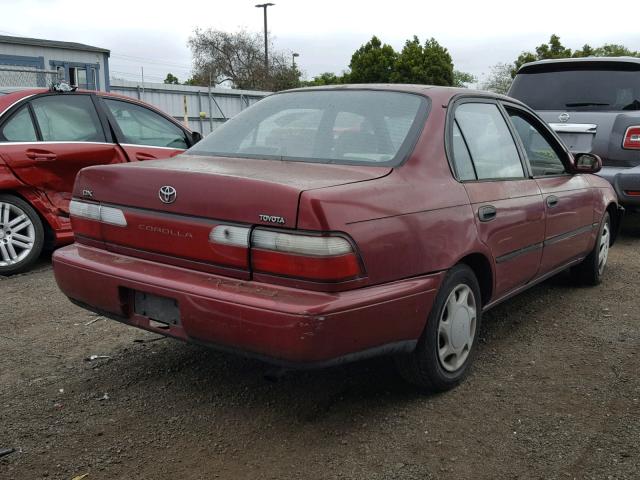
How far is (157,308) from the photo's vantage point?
2.99 meters

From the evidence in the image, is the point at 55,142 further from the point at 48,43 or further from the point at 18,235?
the point at 48,43

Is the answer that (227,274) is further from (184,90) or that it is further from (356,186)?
(184,90)

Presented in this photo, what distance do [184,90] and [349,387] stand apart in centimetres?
1569

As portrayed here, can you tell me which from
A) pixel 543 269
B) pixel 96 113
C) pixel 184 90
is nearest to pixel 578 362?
pixel 543 269

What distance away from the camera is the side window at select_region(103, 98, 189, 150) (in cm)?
661

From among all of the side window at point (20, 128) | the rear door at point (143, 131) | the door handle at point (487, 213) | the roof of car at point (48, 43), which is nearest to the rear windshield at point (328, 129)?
the door handle at point (487, 213)

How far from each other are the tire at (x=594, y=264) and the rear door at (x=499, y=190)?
1.40 m

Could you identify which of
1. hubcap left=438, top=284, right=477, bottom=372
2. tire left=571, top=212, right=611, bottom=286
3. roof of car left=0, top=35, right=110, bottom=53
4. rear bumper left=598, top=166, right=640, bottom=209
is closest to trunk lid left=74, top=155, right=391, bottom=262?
hubcap left=438, top=284, right=477, bottom=372

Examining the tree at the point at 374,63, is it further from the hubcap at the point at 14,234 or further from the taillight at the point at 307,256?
the taillight at the point at 307,256

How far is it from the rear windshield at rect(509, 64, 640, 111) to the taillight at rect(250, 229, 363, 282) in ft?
19.2

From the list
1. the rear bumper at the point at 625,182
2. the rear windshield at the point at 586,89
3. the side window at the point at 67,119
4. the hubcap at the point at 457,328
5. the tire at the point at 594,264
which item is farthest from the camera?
the rear windshield at the point at 586,89

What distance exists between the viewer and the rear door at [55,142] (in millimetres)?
5738

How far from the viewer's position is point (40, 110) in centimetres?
599

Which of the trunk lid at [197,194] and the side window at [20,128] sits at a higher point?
the side window at [20,128]
